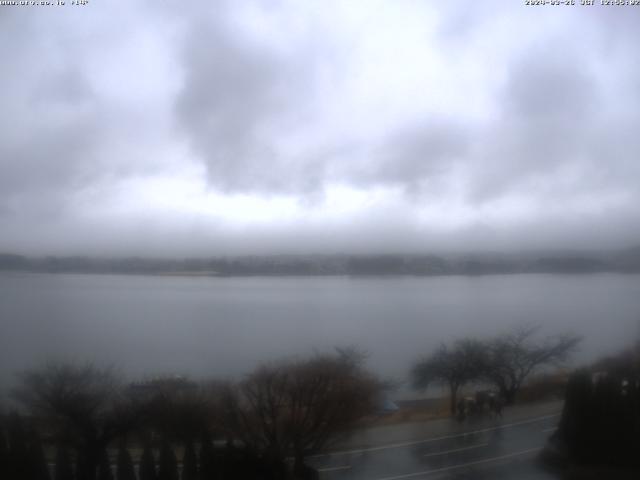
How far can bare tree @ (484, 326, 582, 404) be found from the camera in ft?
8.05

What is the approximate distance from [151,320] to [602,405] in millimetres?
2201

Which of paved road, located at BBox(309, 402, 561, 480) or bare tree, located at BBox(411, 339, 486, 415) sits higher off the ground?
bare tree, located at BBox(411, 339, 486, 415)

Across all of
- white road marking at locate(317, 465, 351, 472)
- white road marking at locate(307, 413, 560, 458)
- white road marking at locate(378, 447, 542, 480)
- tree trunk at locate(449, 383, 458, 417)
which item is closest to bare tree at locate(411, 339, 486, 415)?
tree trunk at locate(449, 383, 458, 417)

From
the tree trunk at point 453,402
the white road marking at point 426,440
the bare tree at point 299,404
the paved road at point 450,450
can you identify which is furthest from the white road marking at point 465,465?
the bare tree at point 299,404

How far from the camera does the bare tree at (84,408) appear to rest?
7.24ft

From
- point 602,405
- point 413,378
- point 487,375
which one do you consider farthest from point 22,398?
point 602,405

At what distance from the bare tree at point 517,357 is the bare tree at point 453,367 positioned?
6 centimetres

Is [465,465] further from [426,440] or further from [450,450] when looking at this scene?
[426,440]

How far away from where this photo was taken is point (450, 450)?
7.94ft

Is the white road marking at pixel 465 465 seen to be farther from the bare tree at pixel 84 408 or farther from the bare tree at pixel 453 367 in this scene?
the bare tree at pixel 84 408

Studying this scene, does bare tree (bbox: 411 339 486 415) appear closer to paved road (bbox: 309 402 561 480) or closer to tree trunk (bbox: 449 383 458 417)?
tree trunk (bbox: 449 383 458 417)

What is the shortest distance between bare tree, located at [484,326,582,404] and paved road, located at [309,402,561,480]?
0.15 m

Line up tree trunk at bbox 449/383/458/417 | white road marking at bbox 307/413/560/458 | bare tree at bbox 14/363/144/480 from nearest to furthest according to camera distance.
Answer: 1. bare tree at bbox 14/363/144/480
2. white road marking at bbox 307/413/560/458
3. tree trunk at bbox 449/383/458/417

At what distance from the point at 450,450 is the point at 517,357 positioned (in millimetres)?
532
